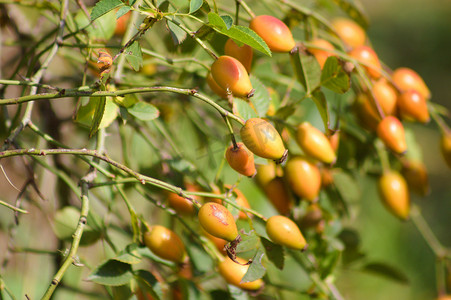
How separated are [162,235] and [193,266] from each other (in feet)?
0.54

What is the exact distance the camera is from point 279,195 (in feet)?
2.39

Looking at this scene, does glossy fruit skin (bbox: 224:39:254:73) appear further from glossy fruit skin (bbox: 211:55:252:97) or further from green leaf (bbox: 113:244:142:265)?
green leaf (bbox: 113:244:142:265)

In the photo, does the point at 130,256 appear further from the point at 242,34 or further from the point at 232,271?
the point at 242,34

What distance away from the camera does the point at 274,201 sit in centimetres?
73

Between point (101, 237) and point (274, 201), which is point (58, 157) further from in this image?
point (274, 201)

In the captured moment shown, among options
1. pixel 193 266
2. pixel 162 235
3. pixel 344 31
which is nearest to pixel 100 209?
pixel 193 266

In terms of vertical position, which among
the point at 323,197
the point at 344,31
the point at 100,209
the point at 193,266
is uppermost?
the point at 344,31

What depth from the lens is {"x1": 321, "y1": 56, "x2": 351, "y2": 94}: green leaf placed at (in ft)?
2.04

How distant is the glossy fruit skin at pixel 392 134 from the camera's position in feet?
2.37

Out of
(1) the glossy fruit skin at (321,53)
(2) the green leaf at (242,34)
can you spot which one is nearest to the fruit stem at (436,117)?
(1) the glossy fruit skin at (321,53)

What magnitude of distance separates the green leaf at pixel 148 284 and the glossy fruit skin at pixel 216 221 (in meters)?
0.12

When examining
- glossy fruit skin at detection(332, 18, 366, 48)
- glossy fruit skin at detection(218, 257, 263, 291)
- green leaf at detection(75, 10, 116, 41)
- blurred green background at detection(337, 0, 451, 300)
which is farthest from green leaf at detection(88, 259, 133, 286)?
blurred green background at detection(337, 0, 451, 300)

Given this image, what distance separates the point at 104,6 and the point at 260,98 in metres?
0.22

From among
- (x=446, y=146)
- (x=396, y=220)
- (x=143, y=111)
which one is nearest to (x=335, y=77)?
(x=143, y=111)
